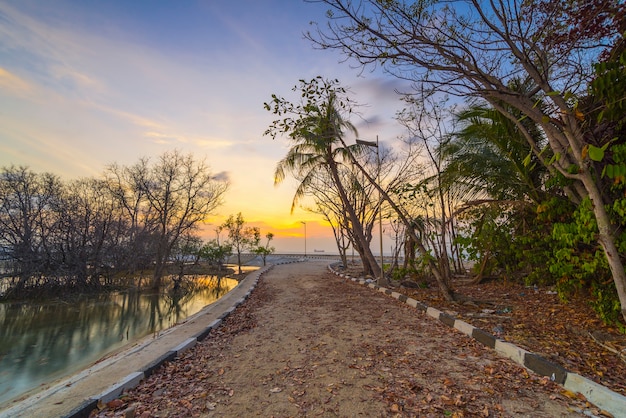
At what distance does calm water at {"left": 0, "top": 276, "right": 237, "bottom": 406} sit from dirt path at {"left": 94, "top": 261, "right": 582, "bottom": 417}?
3311mm

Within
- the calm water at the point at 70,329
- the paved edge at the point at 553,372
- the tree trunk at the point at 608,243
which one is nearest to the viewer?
the paved edge at the point at 553,372

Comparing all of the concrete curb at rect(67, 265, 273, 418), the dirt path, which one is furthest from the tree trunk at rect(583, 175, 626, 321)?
the concrete curb at rect(67, 265, 273, 418)

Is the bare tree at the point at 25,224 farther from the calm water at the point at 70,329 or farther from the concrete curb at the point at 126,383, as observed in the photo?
the concrete curb at the point at 126,383

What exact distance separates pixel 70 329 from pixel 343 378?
929cm

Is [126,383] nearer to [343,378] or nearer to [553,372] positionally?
[343,378]

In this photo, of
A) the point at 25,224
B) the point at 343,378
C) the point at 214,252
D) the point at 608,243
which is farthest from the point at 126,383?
the point at 214,252

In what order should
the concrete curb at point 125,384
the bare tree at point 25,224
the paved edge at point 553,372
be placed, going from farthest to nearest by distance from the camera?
the bare tree at point 25,224 < the concrete curb at point 125,384 < the paved edge at point 553,372

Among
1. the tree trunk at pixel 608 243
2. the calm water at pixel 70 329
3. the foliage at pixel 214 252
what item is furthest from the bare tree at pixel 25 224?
the tree trunk at pixel 608 243

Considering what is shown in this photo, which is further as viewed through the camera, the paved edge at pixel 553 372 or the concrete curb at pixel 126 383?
the concrete curb at pixel 126 383

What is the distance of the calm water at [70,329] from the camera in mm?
6133

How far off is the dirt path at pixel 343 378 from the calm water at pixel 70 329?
10.9 ft

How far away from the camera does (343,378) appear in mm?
3578

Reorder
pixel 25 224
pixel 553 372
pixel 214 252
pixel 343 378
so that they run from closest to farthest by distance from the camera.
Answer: pixel 553 372
pixel 343 378
pixel 25 224
pixel 214 252

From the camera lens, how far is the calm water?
6.13 m
